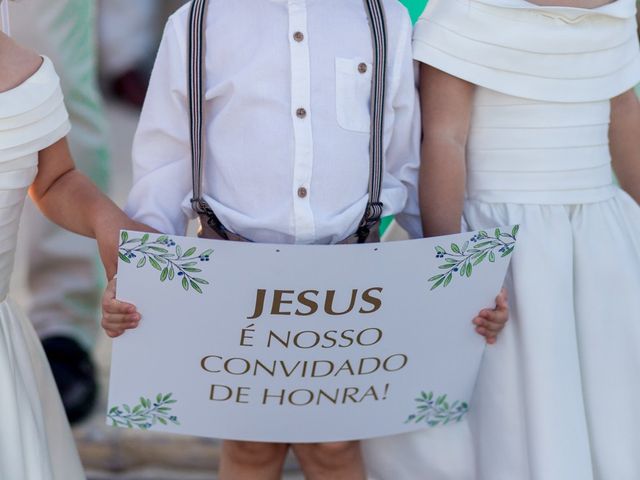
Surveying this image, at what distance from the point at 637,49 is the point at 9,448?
1.25m

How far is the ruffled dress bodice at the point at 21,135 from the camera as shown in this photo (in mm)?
1829

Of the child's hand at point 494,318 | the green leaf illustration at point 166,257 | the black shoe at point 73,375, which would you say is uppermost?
the green leaf illustration at point 166,257

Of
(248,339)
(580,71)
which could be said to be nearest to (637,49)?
(580,71)

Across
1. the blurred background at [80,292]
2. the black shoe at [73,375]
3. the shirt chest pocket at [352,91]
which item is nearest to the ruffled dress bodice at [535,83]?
the shirt chest pocket at [352,91]

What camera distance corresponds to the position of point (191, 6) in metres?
1.96

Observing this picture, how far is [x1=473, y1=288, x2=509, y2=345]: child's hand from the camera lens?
1971 mm

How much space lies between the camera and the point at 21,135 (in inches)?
72.5

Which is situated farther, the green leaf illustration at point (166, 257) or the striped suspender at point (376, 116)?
the striped suspender at point (376, 116)

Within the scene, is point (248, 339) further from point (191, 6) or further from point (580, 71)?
point (580, 71)

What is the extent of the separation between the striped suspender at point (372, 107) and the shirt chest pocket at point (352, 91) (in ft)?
0.06

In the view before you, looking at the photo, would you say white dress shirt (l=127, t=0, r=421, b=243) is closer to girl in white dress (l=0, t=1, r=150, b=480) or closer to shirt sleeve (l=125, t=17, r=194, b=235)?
shirt sleeve (l=125, t=17, r=194, b=235)

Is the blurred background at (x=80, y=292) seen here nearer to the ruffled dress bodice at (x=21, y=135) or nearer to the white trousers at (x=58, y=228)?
the white trousers at (x=58, y=228)

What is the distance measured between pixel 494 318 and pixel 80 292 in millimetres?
1336

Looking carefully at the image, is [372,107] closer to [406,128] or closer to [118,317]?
[406,128]
